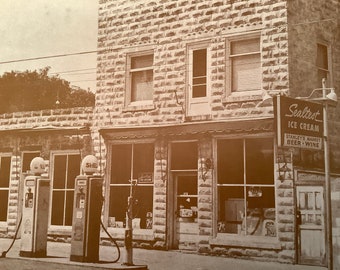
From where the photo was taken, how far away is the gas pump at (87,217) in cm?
1120

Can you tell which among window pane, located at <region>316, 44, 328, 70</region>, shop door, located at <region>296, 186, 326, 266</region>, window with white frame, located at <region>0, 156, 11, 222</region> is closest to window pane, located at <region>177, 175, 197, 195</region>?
shop door, located at <region>296, 186, 326, 266</region>

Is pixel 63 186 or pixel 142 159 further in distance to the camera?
pixel 63 186

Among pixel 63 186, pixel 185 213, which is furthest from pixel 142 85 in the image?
pixel 63 186

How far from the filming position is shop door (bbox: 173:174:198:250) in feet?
45.8

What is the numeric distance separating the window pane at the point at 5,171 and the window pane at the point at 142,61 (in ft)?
20.2

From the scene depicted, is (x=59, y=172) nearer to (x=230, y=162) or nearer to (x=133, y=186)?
(x=133, y=186)

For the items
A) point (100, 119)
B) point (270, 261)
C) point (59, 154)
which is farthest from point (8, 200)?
point (270, 261)

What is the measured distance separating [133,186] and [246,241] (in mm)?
3946

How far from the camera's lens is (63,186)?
1667 centimetres

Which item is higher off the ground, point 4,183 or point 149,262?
point 4,183

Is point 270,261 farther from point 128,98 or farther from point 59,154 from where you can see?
point 59,154

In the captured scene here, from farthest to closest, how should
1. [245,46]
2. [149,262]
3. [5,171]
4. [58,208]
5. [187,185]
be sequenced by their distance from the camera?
1. [5,171]
2. [58,208]
3. [187,185]
4. [245,46]
5. [149,262]

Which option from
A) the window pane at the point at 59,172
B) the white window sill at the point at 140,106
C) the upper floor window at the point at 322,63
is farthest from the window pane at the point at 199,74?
the window pane at the point at 59,172

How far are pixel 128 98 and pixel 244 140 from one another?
4223 millimetres
